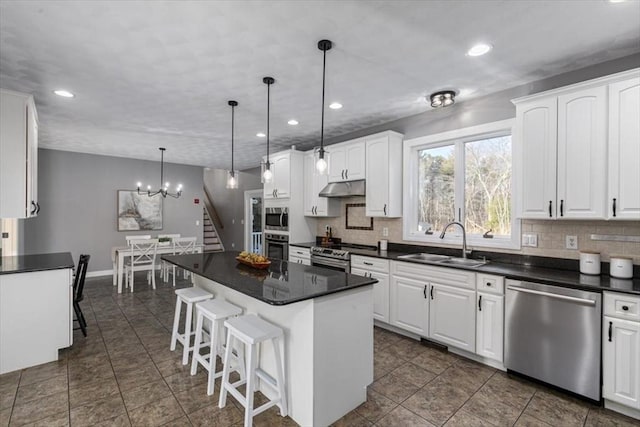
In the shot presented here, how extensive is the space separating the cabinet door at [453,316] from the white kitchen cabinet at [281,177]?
2.90 m

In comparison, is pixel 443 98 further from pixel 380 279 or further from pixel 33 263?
pixel 33 263

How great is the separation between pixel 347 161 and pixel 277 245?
1.92 m

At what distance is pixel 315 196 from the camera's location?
4992 millimetres

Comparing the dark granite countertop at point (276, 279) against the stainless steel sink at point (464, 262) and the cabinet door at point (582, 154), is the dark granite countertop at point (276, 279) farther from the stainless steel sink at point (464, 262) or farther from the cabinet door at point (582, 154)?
the cabinet door at point (582, 154)

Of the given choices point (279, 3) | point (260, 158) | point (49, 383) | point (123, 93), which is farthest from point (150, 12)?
point (260, 158)

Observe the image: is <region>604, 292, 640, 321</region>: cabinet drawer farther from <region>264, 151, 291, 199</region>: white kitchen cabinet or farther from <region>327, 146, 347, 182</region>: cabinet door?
<region>264, 151, 291, 199</region>: white kitchen cabinet

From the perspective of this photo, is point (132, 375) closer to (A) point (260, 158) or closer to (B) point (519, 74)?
(B) point (519, 74)

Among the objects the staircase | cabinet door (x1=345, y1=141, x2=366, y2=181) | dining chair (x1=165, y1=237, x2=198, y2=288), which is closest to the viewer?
cabinet door (x1=345, y1=141, x2=366, y2=181)

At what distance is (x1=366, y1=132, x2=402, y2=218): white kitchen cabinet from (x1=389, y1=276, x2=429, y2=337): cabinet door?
3.15 feet

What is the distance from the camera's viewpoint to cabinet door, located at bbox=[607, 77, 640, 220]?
89.4 inches

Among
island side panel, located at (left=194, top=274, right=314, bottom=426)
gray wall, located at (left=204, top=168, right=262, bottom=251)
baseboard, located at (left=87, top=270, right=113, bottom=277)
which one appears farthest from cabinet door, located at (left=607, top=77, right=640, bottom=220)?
baseboard, located at (left=87, top=270, right=113, bottom=277)

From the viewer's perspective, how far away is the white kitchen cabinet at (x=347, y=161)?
4250mm

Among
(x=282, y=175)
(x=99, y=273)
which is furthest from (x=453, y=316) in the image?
(x=99, y=273)

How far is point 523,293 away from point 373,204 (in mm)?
2017
